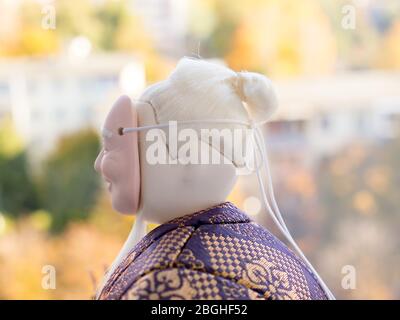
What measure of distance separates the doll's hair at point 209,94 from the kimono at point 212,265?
140 mm

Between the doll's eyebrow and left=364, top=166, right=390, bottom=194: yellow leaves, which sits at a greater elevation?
the doll's eyebrow

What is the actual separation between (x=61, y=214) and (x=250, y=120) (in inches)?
161

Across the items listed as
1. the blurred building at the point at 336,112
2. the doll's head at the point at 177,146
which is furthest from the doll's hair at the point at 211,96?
the blurred building at the point at 336,112

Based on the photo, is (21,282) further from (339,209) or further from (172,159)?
(172,159)

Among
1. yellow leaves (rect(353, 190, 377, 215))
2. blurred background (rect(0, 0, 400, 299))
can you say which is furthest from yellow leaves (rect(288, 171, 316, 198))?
yellow leaves (rect(353, 190, 377, 215))

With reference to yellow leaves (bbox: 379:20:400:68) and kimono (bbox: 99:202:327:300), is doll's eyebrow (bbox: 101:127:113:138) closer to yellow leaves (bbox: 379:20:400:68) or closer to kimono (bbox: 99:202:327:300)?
kimono (bbox: 99:202:327:300)

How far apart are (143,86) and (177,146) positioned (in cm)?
381

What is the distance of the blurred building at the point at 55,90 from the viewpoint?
4762mm

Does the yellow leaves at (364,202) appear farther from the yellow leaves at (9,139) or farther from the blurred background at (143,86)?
the yellow leaves at (9,139)

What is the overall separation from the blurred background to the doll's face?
145 inches

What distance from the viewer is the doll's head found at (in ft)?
3.12

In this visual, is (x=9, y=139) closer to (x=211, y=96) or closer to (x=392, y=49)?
(x=392, y=49)

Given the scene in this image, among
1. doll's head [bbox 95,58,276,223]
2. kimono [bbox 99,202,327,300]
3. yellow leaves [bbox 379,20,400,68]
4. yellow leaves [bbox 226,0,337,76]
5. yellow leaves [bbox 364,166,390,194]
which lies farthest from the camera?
yellow leaves [bbox 226,0,337,76]
